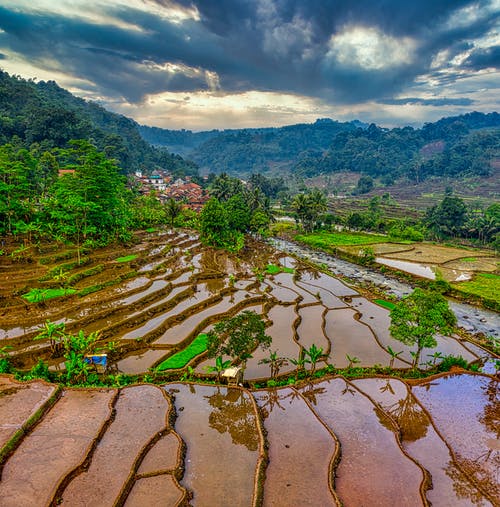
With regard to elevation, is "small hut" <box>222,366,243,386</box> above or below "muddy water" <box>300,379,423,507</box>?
above

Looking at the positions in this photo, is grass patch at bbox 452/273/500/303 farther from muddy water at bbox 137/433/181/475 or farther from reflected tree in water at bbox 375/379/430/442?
muddy water at bbox 137/433/181/475

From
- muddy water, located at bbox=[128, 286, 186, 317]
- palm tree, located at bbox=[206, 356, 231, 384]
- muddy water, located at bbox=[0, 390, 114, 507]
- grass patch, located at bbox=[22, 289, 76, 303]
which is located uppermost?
grass patch, located at bbox=[22, 289, 76, 303]

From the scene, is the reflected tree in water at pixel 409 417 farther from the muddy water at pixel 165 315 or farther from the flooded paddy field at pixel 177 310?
the muddy water at pixel 165 315

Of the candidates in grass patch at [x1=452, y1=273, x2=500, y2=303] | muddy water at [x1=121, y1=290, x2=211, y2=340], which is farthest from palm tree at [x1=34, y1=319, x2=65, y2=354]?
grass patch at [x1=452, y1=273, x2=500, y2=303]

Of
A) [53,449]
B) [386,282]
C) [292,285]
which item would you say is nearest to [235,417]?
[53,449]

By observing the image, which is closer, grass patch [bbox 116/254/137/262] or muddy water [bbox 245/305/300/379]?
muddy water [bbox 245/305/300/379]

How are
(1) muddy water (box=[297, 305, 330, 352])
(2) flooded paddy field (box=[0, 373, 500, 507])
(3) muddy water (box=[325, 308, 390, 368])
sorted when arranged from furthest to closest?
(1) muddy water (box=[297, 305, 330, 352]), (3) muddy water (box=[325, 308, 390, 368]), (2) flooded paddy field (box=[0, 373, 500, 507])
